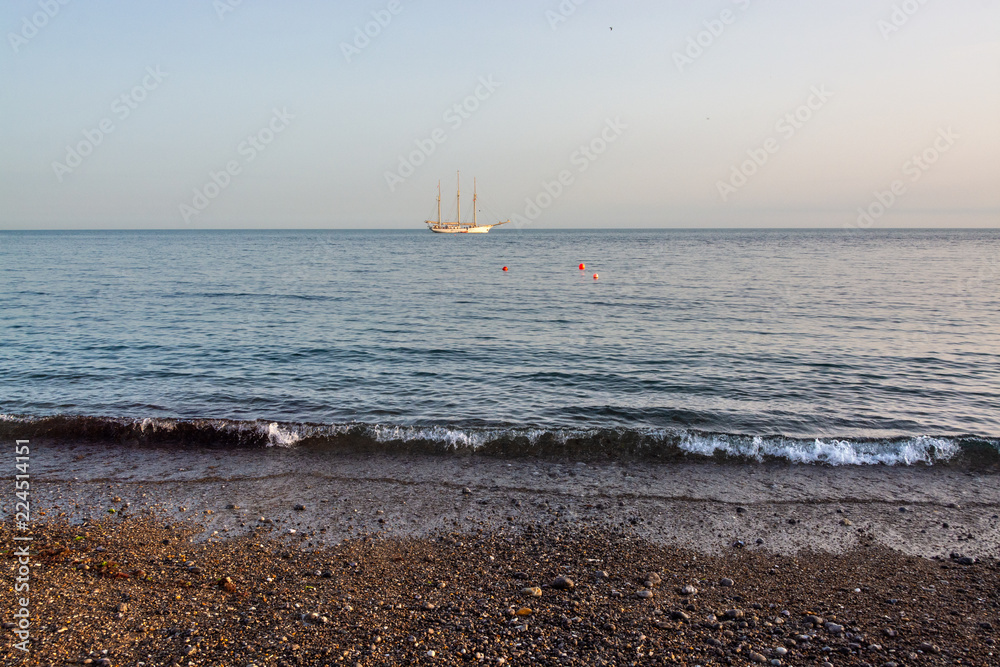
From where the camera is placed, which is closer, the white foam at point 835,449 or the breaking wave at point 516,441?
the white foam at point 835,449

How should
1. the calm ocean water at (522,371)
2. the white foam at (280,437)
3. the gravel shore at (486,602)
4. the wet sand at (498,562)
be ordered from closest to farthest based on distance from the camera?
1. the gravel shore at (486,602)
2. the wet sand at (498,562)
3. the white foam at (280,437)
4. the calm ocean water at (522,371)

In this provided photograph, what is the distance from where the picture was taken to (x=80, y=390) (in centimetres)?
1585

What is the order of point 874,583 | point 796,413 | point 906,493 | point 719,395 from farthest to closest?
point 719,395, point 796,413, point 906,493, point 874,583

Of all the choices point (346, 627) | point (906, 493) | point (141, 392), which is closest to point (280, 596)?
point (346, 627)

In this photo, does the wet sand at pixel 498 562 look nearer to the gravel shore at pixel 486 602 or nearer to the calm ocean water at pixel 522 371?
the gravel shore at pixel 486 602

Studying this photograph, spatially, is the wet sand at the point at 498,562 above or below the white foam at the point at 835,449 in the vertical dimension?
below

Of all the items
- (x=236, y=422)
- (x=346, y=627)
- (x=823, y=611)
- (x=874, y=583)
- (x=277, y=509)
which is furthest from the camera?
(x=236, y=422)

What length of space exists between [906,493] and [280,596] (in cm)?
957

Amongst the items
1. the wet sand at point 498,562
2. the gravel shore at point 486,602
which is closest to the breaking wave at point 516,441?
the wet sand at point 498,562

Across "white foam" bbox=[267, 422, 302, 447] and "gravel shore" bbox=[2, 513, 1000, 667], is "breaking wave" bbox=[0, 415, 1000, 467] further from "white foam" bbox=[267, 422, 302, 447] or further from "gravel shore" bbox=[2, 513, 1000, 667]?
"gravel shore" bbox=[2, 513, 1000, 667]

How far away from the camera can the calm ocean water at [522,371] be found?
1270cm

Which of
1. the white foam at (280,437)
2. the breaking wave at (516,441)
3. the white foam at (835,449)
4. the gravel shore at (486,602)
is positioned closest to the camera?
the gravel shore at (486,602)

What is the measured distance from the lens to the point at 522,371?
17984 mm

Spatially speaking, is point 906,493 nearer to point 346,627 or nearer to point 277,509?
point 346,627
